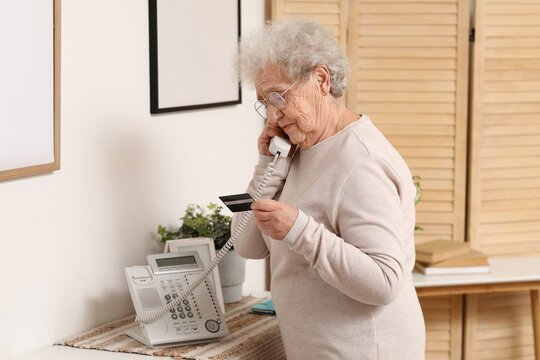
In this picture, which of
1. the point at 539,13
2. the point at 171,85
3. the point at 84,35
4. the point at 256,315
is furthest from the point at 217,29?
the point at 539,13

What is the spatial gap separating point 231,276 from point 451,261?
955mm

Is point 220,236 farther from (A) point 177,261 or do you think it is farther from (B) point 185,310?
(B) point 185,310

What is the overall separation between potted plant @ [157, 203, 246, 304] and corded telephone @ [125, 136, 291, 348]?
215 mm

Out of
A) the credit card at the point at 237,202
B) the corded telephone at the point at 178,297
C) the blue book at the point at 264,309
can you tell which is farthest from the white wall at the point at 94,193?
the credit card at the point at 237,202

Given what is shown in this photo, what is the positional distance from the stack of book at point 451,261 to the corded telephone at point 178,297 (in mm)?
1104

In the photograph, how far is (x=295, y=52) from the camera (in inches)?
67.0

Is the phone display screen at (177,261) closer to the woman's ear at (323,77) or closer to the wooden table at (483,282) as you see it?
the woman's ear at (323,77)

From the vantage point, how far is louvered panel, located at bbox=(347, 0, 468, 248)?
3018mm

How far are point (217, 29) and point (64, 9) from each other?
30.0 inches

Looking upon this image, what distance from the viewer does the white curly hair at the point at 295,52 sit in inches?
67.1

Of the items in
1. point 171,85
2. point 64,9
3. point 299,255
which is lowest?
point 299,255

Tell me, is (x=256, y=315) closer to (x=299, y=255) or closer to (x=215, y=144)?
(x=299, y=255)

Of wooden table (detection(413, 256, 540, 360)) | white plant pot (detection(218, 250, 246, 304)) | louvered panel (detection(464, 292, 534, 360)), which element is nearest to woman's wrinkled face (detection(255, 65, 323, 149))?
white plant pot (detection(218, 250, 246, 304))

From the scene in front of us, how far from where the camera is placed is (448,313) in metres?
3.13
